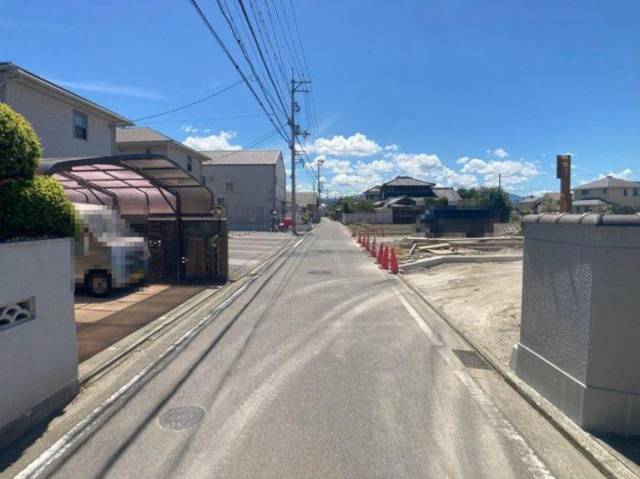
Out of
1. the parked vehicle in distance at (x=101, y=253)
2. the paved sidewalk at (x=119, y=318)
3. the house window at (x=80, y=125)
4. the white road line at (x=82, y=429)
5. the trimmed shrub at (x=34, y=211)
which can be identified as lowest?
the white road line at (x=82, y=429)

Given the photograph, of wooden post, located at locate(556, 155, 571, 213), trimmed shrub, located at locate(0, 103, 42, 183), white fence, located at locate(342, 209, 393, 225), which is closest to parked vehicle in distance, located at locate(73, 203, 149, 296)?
trimmed shrub, located at locate(0, 103, 42, 183)

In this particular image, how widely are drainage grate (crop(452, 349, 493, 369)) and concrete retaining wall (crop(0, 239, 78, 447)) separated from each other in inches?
194

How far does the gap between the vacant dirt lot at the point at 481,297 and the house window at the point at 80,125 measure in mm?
13435

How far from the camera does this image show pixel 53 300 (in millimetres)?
4285

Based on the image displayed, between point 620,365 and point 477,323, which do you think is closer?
point 620,365

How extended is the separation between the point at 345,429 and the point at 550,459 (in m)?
1.73

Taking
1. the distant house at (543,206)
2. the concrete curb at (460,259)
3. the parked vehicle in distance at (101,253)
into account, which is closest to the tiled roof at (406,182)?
the distant house at (543,206)

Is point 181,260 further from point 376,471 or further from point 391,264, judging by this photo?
point 376,471

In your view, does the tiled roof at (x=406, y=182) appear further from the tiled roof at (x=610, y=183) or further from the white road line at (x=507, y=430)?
the white road line at (x=507, y=430)

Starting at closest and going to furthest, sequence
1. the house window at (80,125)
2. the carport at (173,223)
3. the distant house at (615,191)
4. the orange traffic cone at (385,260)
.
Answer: the carport at (173,223), the orange traffic cone at (385,260), the house window at (80,125), the distant house at (615,191)

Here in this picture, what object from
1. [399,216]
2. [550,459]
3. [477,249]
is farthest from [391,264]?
[399,216]

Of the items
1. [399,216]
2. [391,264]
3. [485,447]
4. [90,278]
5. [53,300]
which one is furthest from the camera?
[399,216]

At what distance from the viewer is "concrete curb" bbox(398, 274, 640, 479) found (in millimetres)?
3271

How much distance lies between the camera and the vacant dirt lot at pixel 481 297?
7.06 metres
